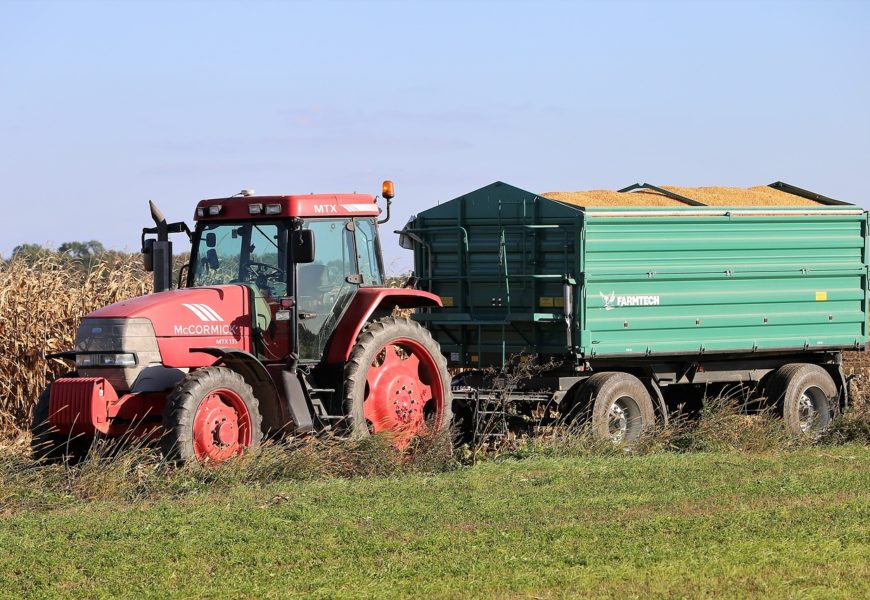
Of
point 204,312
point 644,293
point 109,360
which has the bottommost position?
point 109,360

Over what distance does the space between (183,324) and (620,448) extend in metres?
4.56

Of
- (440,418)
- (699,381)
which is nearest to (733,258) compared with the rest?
(699,381)

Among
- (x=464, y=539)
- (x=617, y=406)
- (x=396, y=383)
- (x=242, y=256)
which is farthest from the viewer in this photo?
(x=617, y=406)

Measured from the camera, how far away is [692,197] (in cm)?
1519

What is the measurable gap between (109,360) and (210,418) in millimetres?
1033

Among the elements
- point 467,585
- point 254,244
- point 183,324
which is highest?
point 254,244

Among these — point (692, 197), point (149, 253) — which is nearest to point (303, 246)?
point (149, 253)

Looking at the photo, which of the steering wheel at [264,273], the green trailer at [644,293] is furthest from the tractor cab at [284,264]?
the green trailer at [644,293]

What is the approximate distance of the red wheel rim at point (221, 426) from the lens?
1040 centimetres

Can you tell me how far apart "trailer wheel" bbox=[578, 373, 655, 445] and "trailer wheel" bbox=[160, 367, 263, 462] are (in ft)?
13.3

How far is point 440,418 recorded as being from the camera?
494 inches

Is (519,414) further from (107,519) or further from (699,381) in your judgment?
(107,519)

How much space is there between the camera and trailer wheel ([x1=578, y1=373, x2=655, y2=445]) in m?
13.5

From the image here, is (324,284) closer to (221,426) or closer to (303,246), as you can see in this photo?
(303,246)
